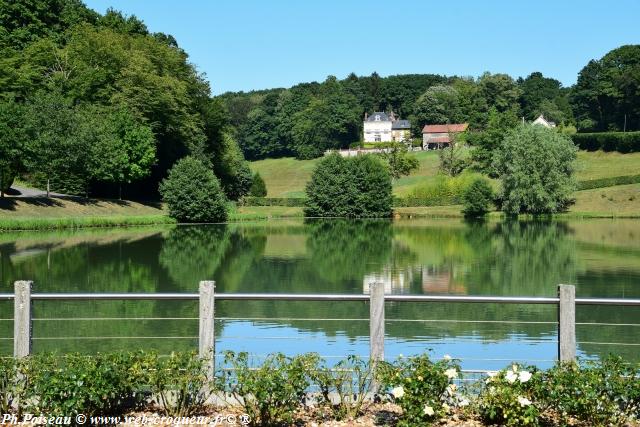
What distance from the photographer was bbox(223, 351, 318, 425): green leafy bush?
7.05m

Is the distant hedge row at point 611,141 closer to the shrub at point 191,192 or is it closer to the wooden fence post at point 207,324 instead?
the shrub at point 191,192

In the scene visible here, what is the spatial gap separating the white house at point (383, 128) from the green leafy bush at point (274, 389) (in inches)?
5589

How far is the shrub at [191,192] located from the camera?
64.4m

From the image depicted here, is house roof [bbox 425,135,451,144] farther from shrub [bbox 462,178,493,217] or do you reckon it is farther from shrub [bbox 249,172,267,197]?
shrub [bbox 462,178,493,217]

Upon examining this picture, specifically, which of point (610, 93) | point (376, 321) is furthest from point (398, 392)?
point (610, 93)

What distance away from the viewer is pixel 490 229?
58875 mm

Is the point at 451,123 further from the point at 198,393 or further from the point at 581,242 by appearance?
the point at 198,393

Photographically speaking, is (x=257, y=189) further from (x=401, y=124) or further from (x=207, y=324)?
(x=207, y=324)

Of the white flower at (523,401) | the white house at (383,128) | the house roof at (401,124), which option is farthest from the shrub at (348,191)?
the house roof at (401,124)

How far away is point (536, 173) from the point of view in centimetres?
7388

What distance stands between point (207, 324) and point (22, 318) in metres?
1.81

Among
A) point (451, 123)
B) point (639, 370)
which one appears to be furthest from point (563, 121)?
point (639, 370)

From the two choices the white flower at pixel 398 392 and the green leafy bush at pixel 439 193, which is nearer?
the white flower at pixel 398 392

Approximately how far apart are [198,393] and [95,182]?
65490mm
